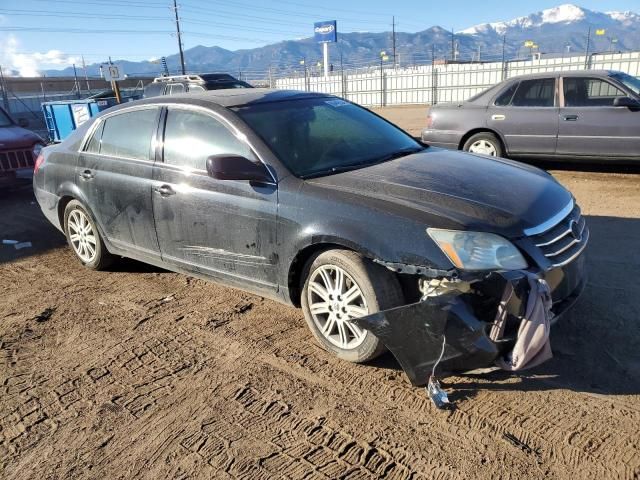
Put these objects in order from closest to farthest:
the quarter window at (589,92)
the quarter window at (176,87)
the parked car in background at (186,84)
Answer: the quarter window at (589,92), the parked car in background at (186,84), the quarter window at (176,87)

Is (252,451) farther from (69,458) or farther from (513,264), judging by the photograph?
(513,264)

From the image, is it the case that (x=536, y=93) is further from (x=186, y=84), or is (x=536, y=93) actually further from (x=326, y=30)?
(x=326, y=30)

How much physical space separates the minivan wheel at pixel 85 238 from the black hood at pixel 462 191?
2.73m

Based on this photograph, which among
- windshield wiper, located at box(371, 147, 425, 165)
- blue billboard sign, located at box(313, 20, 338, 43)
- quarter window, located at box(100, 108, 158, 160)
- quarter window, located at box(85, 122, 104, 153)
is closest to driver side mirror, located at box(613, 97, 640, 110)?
windshield wiper, located at box(371, 147, 425, 165)

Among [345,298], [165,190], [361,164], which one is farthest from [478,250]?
[165,190]

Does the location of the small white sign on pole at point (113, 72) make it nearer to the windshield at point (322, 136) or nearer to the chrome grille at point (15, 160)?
the chrome grille at point (15, 160)

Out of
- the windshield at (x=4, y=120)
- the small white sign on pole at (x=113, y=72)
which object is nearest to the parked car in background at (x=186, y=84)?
the small white sign on pole at (x=113, y=72)

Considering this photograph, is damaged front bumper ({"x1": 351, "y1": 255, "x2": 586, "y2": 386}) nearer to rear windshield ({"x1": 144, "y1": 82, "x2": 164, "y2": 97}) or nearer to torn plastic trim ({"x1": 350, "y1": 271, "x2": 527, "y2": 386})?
torn plastic trim ({"x1": 350, "y1": 271, "x2": 527, "y2": 386})

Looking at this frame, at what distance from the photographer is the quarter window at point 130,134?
14.2 ft

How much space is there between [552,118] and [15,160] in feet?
28.5

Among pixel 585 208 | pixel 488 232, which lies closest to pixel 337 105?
pixel 488 232

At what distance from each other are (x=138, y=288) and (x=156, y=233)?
76cm

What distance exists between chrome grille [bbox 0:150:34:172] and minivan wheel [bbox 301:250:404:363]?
7.36 meters

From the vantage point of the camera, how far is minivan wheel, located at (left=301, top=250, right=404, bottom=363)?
9.71 feet
